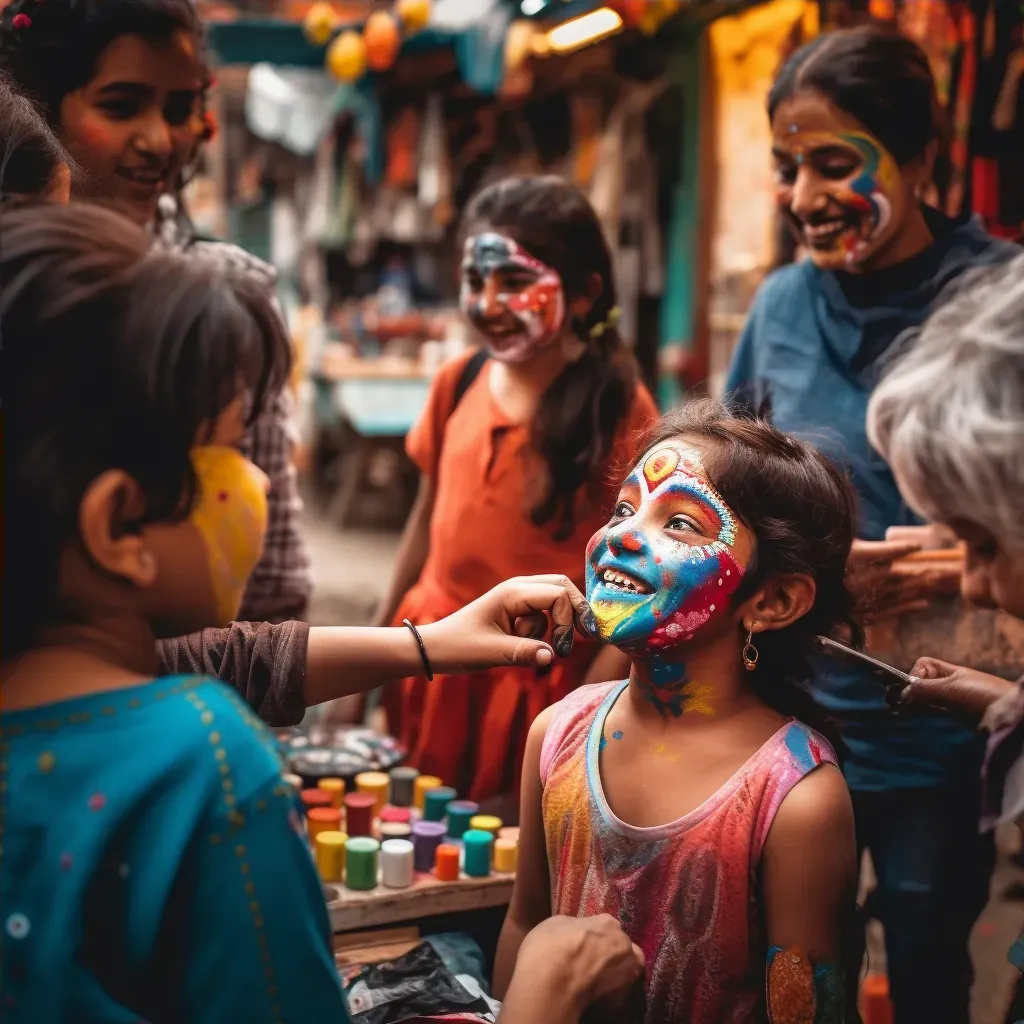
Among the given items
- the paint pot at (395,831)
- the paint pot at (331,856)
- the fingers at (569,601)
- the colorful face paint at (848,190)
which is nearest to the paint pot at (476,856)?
the paint pot at (395,831)

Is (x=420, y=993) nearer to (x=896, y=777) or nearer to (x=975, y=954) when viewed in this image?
(x=896, y=777)

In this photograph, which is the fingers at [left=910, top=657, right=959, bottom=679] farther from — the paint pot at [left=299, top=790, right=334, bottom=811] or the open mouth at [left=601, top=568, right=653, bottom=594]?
the paint pot at [left=299, top=790, right=334, bottom=811]

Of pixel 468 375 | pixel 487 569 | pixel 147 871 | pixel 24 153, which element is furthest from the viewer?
pixel 468 375

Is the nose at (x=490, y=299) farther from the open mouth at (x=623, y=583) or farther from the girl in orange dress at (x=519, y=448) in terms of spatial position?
the open mouth at (x=623, y=583)

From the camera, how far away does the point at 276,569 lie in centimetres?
277

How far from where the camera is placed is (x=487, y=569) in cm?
262

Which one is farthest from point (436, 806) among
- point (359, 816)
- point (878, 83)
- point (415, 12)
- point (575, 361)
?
point (415, 12)

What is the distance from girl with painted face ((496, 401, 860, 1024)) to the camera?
62.8 inches

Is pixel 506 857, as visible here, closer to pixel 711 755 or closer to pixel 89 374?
pixel 711 755

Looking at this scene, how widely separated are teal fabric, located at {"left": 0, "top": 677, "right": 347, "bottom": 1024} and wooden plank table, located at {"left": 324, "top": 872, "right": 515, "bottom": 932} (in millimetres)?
1009

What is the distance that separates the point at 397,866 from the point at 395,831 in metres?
0.12

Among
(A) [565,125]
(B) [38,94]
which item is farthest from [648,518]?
(A) [565,125]

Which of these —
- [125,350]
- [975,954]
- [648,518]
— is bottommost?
[975,954]

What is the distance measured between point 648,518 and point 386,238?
28.6 ft
